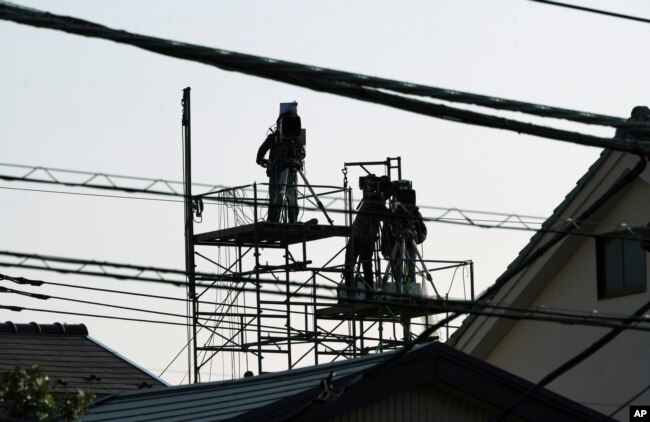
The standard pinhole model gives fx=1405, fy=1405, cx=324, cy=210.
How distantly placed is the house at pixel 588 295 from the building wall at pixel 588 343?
0.01m

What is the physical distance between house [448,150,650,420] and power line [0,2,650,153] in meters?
8.56

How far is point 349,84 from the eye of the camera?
9805 mm

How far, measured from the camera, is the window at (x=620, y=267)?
→ 2011 centimetres

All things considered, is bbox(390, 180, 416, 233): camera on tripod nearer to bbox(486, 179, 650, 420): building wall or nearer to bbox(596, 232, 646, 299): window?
bbox(486, 179, 650, 420): building wall

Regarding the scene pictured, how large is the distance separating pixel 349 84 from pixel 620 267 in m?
11.8

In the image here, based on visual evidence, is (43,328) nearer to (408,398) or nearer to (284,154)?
(284,154)

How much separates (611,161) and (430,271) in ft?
18.1

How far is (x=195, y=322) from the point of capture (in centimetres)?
2428

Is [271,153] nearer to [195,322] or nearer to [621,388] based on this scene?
[195,322]

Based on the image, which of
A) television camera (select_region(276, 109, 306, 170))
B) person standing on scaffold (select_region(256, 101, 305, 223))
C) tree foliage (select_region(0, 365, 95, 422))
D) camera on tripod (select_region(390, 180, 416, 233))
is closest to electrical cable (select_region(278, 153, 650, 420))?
tree foliage (select_region(0, 365, 95, 422))

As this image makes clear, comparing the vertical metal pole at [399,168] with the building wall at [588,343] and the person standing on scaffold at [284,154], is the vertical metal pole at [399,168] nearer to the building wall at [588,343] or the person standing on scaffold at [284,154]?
the person standing on scaffold at [284,154]

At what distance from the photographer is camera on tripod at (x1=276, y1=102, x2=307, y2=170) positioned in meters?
23.8

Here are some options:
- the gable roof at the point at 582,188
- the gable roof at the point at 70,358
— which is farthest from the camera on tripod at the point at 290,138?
the gable roof at the point at 70,358

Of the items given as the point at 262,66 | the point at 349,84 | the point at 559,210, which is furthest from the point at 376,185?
the point at 262,66
